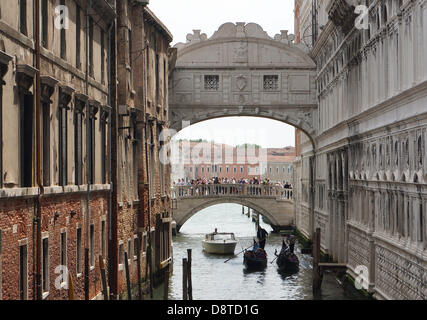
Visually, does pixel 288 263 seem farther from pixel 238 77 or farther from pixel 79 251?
pixel 79 251

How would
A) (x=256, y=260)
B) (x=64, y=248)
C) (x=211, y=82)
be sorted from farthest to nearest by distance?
1. (x=211, y=82)
2. (x=256, y=260)
3. (x=64, y=248)

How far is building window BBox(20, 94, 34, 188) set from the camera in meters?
8.93

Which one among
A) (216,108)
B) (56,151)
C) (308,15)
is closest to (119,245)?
(56,151)

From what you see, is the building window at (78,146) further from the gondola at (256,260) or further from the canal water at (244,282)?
the gondola at (256,260)

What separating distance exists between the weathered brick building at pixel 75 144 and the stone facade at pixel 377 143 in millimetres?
4416

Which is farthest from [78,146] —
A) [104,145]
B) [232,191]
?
[232,191]

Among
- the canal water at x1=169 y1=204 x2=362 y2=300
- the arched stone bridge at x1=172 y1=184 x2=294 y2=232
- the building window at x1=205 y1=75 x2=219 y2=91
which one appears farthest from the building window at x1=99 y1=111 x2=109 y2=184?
the arched stone bridge at x1=172 y1=184 x2=294 y2=232

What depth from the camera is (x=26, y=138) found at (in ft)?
29.7

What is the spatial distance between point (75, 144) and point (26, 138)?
2.36 m

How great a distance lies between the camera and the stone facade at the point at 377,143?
12086mm

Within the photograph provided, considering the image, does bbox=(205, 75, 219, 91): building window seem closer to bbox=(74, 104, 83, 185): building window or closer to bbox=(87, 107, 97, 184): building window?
bbox=(87, 107, 97, 184): building window

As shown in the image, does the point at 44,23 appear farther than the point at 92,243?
No

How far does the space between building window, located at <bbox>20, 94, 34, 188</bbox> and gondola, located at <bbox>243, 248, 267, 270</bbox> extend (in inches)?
599

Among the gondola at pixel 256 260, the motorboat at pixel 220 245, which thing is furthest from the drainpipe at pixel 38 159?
the motorboat at pixel 220 245
